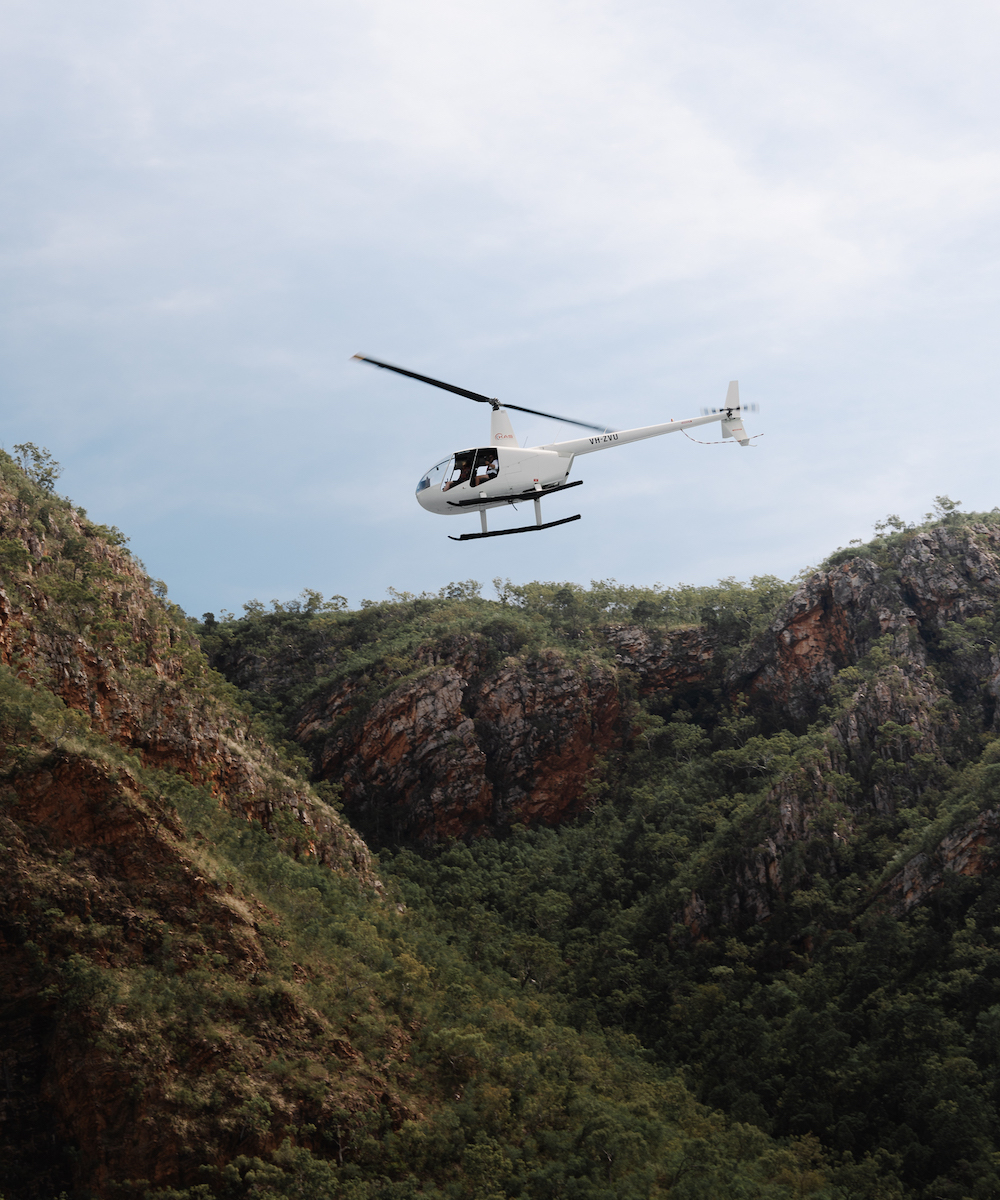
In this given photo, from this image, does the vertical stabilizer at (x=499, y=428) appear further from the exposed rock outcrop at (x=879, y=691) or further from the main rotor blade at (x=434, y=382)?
the exposed rock outcrop at (x=879, y=691)

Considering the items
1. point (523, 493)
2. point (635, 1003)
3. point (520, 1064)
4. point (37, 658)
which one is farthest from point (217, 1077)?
point (635, 1003)

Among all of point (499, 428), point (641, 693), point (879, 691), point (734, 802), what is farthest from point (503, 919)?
point (499, 428)

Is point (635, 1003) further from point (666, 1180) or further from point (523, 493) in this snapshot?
point (523, 493)

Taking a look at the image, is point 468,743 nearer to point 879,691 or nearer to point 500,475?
point 879,691

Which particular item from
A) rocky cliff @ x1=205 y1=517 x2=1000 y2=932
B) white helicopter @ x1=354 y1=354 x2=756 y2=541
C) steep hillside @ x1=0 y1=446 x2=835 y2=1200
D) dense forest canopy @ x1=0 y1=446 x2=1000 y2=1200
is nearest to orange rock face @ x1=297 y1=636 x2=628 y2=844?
rocky cliff @ x1=205 y1=517 x2=1000 y2=932

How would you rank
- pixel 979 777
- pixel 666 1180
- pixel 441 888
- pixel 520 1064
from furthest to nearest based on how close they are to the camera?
1. pixel 441 888
2. pixel 979 777
3. pixel 520 1064
4. pixel 666 1180
